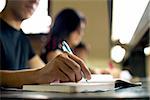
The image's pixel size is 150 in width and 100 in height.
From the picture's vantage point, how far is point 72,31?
2.07 metres

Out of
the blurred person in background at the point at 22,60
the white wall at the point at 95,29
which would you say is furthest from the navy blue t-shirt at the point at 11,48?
the white wall at the point at 95,29

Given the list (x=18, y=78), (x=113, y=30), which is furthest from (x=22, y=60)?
(x=18, y=78)

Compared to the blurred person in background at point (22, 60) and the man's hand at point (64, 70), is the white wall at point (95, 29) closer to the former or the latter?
the blurred person in background at point (22, 60)

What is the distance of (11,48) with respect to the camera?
4.30 feet

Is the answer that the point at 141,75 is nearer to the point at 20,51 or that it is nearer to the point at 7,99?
the point at 20,51

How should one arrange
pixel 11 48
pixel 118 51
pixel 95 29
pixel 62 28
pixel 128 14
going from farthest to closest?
1. pixel 95 29
2. pixel 118 51
3. pixel 62 28
4. pixel 11 48
5. pixel 128 14

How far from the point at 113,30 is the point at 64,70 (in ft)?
2.94

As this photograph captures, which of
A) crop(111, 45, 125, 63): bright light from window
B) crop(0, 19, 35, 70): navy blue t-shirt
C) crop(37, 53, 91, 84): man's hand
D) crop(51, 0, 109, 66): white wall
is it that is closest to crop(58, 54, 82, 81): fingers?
crop(37, 53, 91, 84): man's hand

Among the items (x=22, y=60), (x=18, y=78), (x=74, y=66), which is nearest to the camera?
(x=74, y=66)

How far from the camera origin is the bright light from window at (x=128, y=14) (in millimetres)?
975

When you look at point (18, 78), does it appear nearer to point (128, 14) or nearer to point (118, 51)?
point (128, 14)

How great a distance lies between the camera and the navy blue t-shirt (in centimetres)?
123

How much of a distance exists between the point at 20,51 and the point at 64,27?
61 cm

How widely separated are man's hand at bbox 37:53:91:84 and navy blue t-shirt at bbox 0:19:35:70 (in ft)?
1.40
